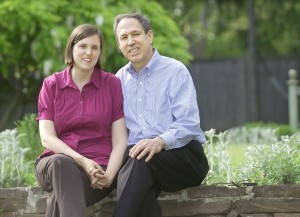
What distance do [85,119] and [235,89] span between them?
10.5 m

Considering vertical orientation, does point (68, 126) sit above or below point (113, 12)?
below

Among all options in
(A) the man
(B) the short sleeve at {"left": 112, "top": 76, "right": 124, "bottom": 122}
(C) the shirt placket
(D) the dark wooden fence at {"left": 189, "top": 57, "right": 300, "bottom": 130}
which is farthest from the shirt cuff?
(D) the dark wooden fence at {"left": 189, "top": 57, "right": 300, "bottom": 130}

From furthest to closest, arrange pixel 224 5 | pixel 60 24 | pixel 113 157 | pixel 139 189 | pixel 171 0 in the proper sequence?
pixel 171 0 → pixel 224 5 → pixel 60 24 → pixel 113 157 → pixel 139 189

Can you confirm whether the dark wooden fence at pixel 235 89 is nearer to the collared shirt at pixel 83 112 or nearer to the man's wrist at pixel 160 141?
the collared shirt at pixel 83 112

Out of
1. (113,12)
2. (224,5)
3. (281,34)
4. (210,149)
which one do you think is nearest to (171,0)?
(224,5)

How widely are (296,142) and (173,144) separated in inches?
39.2

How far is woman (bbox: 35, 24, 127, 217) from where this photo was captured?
11.3ft

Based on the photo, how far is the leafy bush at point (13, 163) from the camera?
4.35m

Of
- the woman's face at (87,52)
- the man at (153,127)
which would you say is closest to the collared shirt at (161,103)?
the man at (153,127)

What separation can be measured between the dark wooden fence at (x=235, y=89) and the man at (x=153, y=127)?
1011 centimetres

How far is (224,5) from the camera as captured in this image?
61.1 ft

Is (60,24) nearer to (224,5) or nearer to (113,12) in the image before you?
(113,12)

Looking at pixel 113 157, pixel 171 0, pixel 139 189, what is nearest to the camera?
pixel 139 189

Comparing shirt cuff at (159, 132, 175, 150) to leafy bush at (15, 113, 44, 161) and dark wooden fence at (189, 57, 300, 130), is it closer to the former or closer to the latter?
leafy bush at (15, 113, 44, 161)
